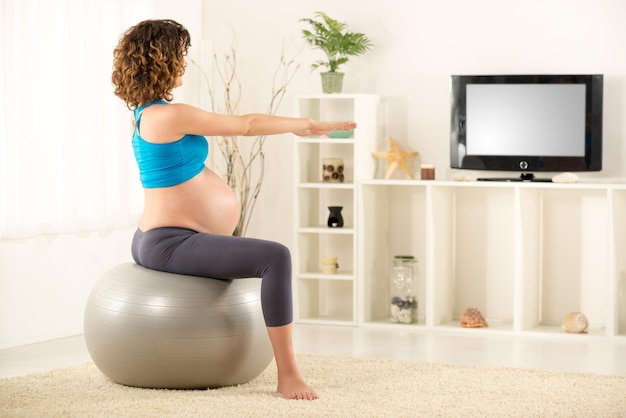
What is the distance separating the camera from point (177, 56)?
3.61m

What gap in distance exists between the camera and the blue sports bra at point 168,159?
3.54 meters

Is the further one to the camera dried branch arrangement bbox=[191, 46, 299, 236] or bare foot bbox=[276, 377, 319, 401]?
dried branch arrangement bbox=[191, 46, 299, 236]

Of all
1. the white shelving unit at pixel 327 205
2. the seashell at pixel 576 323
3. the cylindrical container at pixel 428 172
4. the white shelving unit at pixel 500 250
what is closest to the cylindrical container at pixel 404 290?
the white shelving unit at pixel 500 250

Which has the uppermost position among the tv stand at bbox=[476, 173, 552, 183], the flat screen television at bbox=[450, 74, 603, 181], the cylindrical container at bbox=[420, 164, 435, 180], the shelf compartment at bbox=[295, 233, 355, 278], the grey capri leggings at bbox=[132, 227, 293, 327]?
the flat screen television at bbox=[450, 74, 603, 181]

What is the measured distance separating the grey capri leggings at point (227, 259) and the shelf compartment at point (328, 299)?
6.95 feet

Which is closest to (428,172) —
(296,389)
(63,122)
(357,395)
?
(63,122)

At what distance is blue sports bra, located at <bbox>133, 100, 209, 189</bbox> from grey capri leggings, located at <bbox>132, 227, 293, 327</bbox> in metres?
0.18

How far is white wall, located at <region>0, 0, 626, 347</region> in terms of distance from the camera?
4961mm

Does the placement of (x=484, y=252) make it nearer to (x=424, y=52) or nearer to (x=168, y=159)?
(x=424, y=52)

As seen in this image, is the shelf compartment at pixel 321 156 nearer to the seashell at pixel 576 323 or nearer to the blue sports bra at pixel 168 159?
the seashell at pixel 576 323

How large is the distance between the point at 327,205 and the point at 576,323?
1572 millimetres

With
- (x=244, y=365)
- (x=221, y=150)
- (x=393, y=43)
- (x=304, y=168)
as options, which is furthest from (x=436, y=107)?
(x=244, y=365)

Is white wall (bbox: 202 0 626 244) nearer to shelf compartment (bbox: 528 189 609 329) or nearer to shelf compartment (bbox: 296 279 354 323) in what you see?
shelf compartment (bbox: 528 189 609 329)

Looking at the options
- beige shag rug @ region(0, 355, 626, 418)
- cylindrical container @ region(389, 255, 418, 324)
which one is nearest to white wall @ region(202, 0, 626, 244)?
cylindrical container @ region(389, 255, 418, 324)
